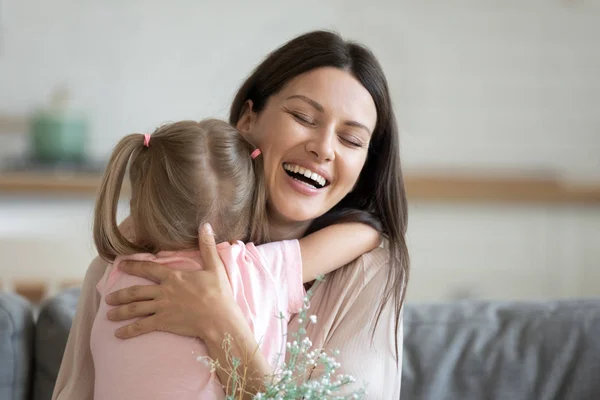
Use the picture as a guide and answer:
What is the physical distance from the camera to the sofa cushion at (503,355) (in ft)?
6.93

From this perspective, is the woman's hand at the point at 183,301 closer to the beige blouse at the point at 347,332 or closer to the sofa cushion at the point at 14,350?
the beige blouse at the point at 347,332

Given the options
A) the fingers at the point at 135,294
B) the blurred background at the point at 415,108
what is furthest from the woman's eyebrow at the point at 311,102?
the blurred background at the point at 415,108

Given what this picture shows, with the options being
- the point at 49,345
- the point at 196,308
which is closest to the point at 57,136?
the point at 49,345

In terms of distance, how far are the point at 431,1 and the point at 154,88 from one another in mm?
1518

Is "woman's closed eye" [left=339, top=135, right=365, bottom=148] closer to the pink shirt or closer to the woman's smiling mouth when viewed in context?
the woman's smiling mouth

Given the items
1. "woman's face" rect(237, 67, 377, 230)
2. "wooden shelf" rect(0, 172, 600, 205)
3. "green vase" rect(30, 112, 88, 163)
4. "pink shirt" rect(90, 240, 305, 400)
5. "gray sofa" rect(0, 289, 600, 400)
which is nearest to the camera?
"pink shirt" rect(90, 240, 305, 400)

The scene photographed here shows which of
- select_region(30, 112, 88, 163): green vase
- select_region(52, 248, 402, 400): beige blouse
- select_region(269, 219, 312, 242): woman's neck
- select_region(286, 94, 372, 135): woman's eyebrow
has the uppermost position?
select_region(286, 94, 372, 135): woman's eyebrow

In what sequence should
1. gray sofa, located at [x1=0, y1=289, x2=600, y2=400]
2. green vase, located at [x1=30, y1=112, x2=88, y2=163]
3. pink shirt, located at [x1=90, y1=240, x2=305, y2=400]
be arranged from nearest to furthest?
pink shirt, located at [x1=90, y1=240, x2=305, y2=400]
gray sofa, located at [x1=0, y1=289, x2=600, y2=400]
green vase, located at [x1=30, y1=112, x2=88, y2=163]

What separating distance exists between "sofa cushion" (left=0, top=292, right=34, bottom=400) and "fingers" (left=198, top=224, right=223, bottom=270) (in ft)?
1.90

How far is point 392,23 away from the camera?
4660mm

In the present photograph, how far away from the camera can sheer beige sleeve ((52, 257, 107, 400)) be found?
191 centimetres

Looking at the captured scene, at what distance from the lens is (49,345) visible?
2113mm

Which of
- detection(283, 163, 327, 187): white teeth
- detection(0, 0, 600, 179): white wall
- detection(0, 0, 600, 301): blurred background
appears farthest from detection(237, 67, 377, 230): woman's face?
detection(0, 0, 600, 179): white wall

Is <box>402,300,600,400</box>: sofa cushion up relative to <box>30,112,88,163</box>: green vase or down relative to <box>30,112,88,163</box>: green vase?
up
